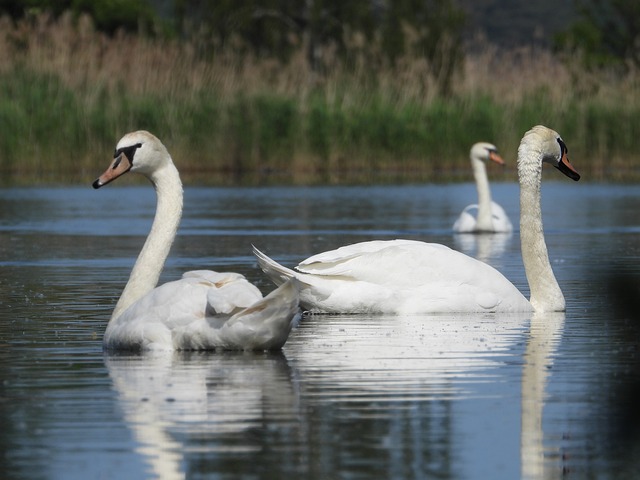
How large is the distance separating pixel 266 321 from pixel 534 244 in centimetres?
335

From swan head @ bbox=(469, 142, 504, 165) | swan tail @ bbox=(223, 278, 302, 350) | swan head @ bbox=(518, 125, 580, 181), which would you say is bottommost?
swan tail @ bbox=(223, 278, 302, 350)

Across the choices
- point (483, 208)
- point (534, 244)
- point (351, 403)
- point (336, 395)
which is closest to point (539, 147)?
point (534, 244)

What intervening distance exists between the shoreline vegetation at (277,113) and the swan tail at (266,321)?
20.7 meters

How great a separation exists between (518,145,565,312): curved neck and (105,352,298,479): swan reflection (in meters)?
2.70

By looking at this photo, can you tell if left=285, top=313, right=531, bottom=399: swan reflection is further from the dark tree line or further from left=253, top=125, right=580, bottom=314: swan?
the dark tree line

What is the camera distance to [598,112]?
1244 inches

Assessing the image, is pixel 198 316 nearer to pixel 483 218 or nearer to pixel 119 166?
pixel 119 166

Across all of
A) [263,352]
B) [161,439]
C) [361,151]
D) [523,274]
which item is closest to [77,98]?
[361,151]

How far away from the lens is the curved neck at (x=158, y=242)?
930cm

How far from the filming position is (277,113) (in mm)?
30797

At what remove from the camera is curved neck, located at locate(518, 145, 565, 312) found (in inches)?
427

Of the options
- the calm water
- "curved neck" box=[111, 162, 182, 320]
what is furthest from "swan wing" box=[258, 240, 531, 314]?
"curved neck" box=[111, 162, 182, 320]

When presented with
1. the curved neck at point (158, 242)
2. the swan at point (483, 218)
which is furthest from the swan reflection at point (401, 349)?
the swan at point (483, 218)

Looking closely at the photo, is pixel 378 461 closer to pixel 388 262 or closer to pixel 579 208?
pixel 388 262
